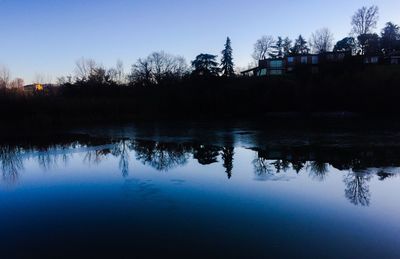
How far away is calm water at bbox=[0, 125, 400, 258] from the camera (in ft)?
19.9

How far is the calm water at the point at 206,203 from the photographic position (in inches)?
239

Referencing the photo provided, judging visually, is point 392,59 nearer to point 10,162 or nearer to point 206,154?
point 206,154

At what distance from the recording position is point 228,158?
577 inches

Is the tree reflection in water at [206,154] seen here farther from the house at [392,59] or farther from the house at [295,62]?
the house at [392,59]

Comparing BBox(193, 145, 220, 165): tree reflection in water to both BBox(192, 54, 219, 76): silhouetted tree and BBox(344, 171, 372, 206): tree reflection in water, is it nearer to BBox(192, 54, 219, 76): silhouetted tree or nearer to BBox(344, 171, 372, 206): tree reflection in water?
BBox(344, 171, 372, 206): tree reflection in water

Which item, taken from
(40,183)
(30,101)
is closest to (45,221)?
(40,183)

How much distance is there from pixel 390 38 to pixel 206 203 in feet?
233

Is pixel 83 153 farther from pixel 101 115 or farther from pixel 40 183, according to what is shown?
pixel 101 115

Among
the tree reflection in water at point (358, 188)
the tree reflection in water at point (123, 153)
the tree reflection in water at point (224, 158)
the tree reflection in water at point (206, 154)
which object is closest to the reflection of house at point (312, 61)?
the tree reflection in water at point (224, 158)

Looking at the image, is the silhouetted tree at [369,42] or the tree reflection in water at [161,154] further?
the silhouetted tree at [369,42]

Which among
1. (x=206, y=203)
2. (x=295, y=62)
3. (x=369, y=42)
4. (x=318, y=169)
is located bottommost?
(x=206, y=203)

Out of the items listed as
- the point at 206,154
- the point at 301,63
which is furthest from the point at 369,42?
the point at 206,154

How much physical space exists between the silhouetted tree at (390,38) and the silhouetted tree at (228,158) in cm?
5849

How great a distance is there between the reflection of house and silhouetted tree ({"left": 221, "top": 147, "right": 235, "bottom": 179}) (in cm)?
3738
